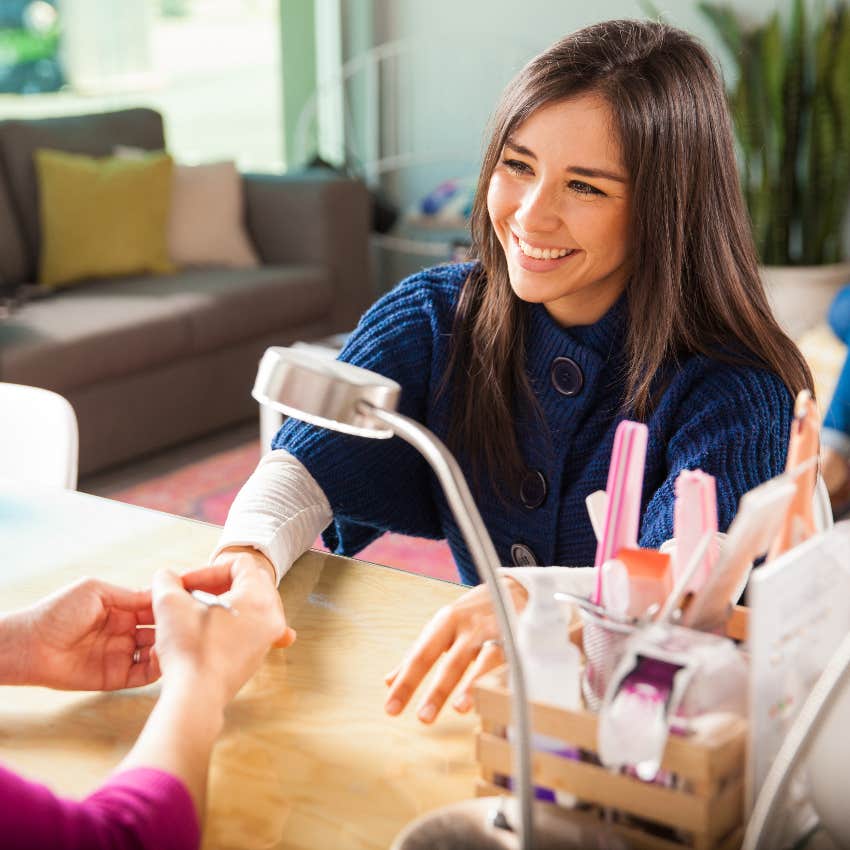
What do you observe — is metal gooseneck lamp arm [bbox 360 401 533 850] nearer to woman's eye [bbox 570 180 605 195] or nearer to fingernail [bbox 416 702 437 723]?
fingernail [bbox 416 702 437 723]

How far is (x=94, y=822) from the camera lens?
0.72 meters

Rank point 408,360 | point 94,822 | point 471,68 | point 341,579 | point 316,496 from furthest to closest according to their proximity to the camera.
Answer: point 471,68, point 408,360, point 316,496, point 341,579, point 94,822

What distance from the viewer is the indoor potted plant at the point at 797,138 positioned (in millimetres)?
4215

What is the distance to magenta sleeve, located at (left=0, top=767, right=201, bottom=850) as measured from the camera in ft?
2.26

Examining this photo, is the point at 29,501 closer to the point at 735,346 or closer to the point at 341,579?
the point at 341,579

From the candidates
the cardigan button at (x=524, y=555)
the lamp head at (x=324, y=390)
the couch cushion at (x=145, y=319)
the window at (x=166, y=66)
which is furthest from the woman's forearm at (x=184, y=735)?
A: the window at (x=166, y=66)

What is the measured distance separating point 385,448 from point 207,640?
545mm

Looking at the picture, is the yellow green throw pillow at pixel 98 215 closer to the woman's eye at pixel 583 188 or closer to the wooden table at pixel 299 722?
the wooden table at pixel 299 722

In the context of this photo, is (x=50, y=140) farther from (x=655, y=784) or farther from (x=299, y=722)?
(x=655, y=784)

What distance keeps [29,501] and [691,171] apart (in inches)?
30.4

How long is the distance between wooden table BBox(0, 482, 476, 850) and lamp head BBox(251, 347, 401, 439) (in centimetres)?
28

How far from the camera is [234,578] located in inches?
42.6

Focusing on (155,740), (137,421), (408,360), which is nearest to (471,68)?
(137,421)

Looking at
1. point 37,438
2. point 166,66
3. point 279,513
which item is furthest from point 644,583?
point 166,66
